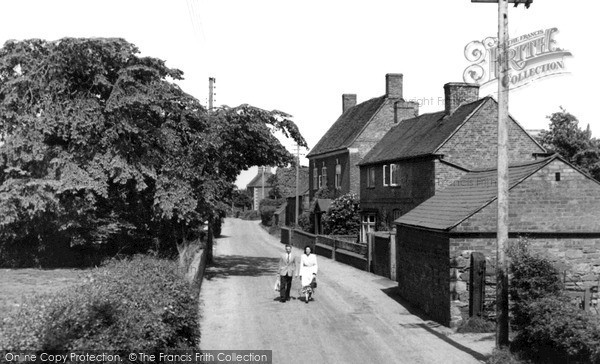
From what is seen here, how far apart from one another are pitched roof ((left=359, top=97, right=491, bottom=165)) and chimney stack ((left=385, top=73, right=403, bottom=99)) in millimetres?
5301

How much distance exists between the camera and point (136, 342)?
694 cm

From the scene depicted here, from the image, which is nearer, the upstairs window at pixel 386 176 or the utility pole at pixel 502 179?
the utility pole at pixel 502 179

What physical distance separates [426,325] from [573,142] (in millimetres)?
29406

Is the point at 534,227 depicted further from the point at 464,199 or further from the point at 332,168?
the point at 332,168

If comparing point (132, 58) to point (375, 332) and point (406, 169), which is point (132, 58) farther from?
point (406, 169)

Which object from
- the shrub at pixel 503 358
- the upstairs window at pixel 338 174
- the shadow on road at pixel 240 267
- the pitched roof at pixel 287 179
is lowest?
the shrub at pixel 503 358

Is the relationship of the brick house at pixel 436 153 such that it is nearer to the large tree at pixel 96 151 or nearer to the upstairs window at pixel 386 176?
the upstairs window at pixel 386 176

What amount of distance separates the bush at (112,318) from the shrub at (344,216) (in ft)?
109

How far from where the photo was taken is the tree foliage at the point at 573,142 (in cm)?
3916

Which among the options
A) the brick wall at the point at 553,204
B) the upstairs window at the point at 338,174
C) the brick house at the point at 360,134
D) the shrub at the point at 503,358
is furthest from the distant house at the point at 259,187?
the shrub at the point at 503,358

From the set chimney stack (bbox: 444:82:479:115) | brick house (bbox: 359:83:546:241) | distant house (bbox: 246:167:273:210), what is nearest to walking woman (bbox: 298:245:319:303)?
brick house (bbox: 359:83:546:241)

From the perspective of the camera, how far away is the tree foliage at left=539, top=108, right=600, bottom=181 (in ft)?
128

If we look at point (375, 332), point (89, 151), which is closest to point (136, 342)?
point (375, 332)

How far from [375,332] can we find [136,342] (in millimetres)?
8827
